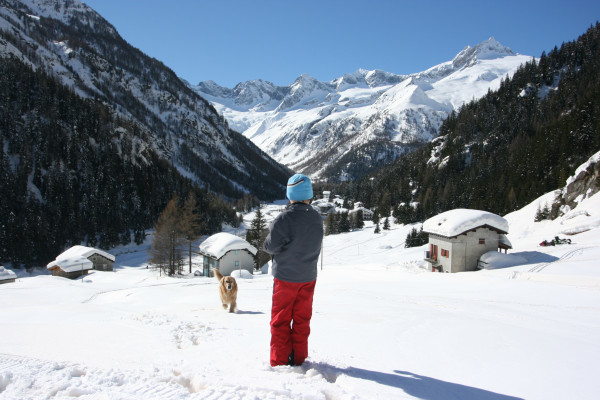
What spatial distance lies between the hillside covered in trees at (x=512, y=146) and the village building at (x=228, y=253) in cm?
5267

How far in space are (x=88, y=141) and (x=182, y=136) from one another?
84.0m

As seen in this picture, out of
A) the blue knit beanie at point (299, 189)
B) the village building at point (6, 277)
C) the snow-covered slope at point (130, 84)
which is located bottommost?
the village building at point (6, 277)

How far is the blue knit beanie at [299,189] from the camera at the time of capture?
3.92 metres

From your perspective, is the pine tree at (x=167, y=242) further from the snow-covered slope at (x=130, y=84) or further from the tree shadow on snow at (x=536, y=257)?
the snow-covered slope at (x=130, y=84)

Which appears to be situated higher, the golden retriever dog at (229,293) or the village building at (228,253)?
the golden retriever dog at (229,293)

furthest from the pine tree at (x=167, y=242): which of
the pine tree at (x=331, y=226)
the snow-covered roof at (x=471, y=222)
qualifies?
the pine tree at (x=331, y=226)

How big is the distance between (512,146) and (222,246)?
83.6 meters

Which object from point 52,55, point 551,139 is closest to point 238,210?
point 52,55

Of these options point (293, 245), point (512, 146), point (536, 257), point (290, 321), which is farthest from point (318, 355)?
point (512, 146)

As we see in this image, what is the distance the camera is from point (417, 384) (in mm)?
3189

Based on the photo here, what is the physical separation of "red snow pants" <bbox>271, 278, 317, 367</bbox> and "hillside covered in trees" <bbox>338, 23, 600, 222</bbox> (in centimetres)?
6670

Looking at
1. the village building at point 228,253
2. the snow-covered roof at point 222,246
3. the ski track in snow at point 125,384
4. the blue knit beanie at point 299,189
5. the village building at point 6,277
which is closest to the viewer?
the ski track in snow at point 125,384

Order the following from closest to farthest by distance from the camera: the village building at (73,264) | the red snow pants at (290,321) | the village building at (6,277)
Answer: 1. the red snow pants at (290,321)
2. the village building at (6,277)
3. the village building at (73,264)

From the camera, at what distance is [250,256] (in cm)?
3719
